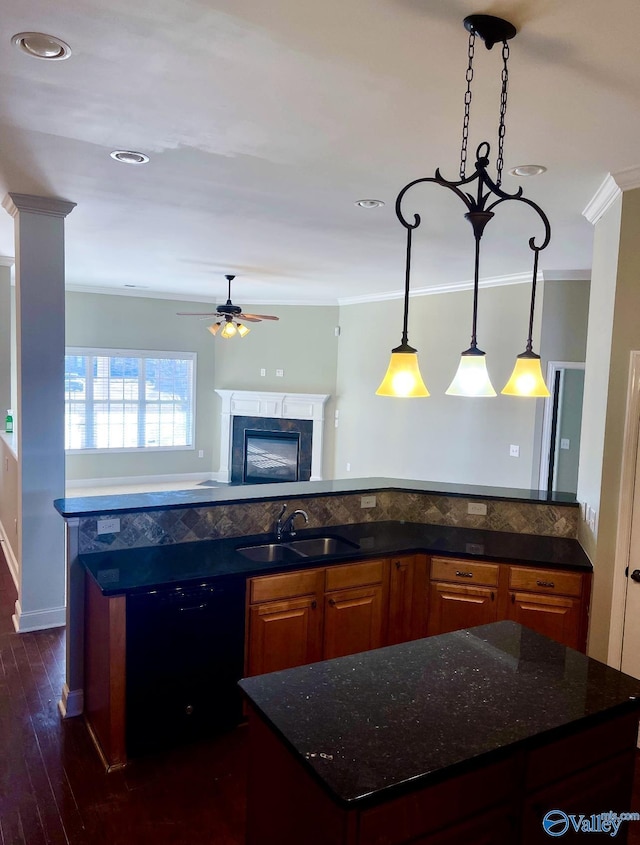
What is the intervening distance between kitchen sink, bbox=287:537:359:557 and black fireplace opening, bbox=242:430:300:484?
5510mm

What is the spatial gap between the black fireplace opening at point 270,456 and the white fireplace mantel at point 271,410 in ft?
0.91

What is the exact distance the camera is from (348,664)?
1.93m

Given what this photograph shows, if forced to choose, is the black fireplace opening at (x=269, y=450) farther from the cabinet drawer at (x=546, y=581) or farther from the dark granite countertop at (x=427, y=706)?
the dark granite countertop at (x=427, y=706)

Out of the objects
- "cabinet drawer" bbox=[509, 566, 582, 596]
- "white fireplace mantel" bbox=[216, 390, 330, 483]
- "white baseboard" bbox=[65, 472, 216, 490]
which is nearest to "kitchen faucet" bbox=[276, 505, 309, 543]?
"cabinet drawer" bbox=[509, 566, 582, 596]

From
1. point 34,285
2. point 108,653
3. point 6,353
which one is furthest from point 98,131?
point 6,353

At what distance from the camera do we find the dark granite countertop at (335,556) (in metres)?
2.77

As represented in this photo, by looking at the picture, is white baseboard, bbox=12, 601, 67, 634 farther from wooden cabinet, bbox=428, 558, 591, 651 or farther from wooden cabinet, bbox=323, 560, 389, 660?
wooden cabinet, bbox=428, 558, 591, 651

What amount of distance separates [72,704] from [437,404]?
4.97m

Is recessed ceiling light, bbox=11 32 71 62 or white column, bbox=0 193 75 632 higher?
recessed ceiling light, bbox=11 32 71 62

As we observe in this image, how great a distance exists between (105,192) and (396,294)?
14.6 ft

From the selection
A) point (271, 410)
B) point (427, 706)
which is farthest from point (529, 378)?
point (271, 410)

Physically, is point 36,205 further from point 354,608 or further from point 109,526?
point 354,608

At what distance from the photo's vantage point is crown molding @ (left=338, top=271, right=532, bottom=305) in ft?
19.4

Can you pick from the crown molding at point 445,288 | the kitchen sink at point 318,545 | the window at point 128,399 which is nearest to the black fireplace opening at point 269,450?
the window at point 128,399
